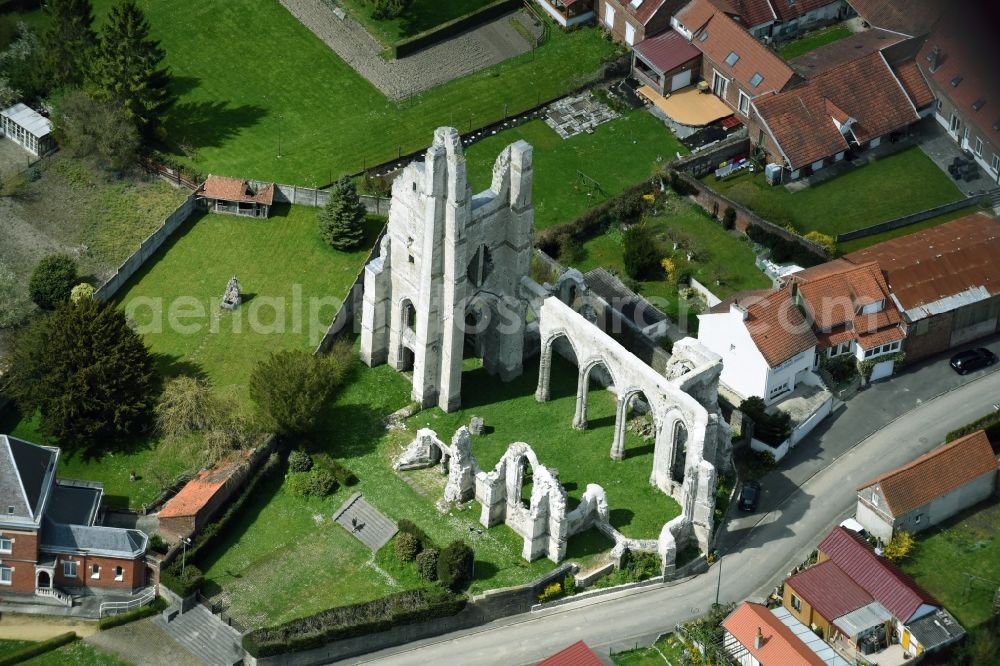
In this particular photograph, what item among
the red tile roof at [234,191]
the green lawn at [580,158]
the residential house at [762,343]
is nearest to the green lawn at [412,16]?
the green lawn at [580,158]

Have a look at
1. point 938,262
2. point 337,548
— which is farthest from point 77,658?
point 938,262

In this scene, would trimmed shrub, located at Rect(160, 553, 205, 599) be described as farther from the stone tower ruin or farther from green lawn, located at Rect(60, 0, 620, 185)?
green lawn, located at Rect(60, 0, 620, 185)

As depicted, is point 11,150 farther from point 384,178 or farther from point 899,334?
point 899,334

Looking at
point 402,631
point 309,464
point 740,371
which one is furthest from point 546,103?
point 402,631

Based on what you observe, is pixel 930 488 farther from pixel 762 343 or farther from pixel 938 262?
pixel 938 262

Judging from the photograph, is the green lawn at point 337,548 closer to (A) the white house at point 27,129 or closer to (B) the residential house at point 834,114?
(A) the white house at point 27,129

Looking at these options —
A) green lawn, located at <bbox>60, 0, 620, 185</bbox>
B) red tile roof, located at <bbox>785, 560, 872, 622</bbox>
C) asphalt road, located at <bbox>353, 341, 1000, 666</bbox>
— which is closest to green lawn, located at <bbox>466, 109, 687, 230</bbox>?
green lawn, located at <bbox>60, 0, 620, 185</bbox>
